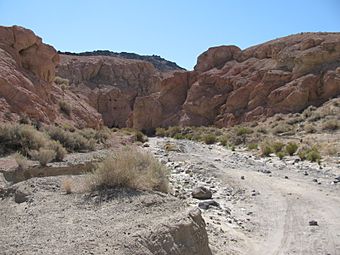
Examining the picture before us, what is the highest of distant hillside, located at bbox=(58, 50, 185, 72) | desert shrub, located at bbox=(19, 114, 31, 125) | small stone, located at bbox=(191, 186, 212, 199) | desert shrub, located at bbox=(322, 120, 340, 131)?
distant hillside, located at bbox=(58, 50, 185, 72)

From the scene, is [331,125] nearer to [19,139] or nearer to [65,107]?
[65,107]

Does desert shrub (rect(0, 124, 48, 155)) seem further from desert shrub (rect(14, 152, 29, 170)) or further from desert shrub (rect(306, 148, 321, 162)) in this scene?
desert shrub (rect(306, 148, 321, 162))

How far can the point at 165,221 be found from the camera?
19.2 feet

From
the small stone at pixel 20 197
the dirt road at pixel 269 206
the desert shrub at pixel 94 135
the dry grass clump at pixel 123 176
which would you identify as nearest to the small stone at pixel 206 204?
the dirt road at pixel 269 206

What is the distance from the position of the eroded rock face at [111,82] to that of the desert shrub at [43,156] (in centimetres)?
6635

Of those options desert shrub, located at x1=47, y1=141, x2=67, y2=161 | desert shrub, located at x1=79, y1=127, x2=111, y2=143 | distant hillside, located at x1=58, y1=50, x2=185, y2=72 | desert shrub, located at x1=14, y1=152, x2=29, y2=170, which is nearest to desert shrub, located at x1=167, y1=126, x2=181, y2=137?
desert shrub, located at x1=79, y1=127, x2=111, y2=143

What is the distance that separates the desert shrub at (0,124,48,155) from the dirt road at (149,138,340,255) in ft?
17.1

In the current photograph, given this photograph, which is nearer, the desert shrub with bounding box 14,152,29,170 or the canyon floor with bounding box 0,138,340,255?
the canyon floor with bounding box 0,138,340,255

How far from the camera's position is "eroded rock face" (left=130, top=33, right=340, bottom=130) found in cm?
4488

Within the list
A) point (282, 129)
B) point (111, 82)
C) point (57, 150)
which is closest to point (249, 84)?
point (282, 129)

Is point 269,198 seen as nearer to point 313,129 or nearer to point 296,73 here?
point 313,129

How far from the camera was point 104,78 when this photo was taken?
302ft

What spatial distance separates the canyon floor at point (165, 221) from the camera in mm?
5273

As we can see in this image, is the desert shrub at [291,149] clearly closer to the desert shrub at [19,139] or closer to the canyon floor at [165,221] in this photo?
the canyon floor at [165,221]
